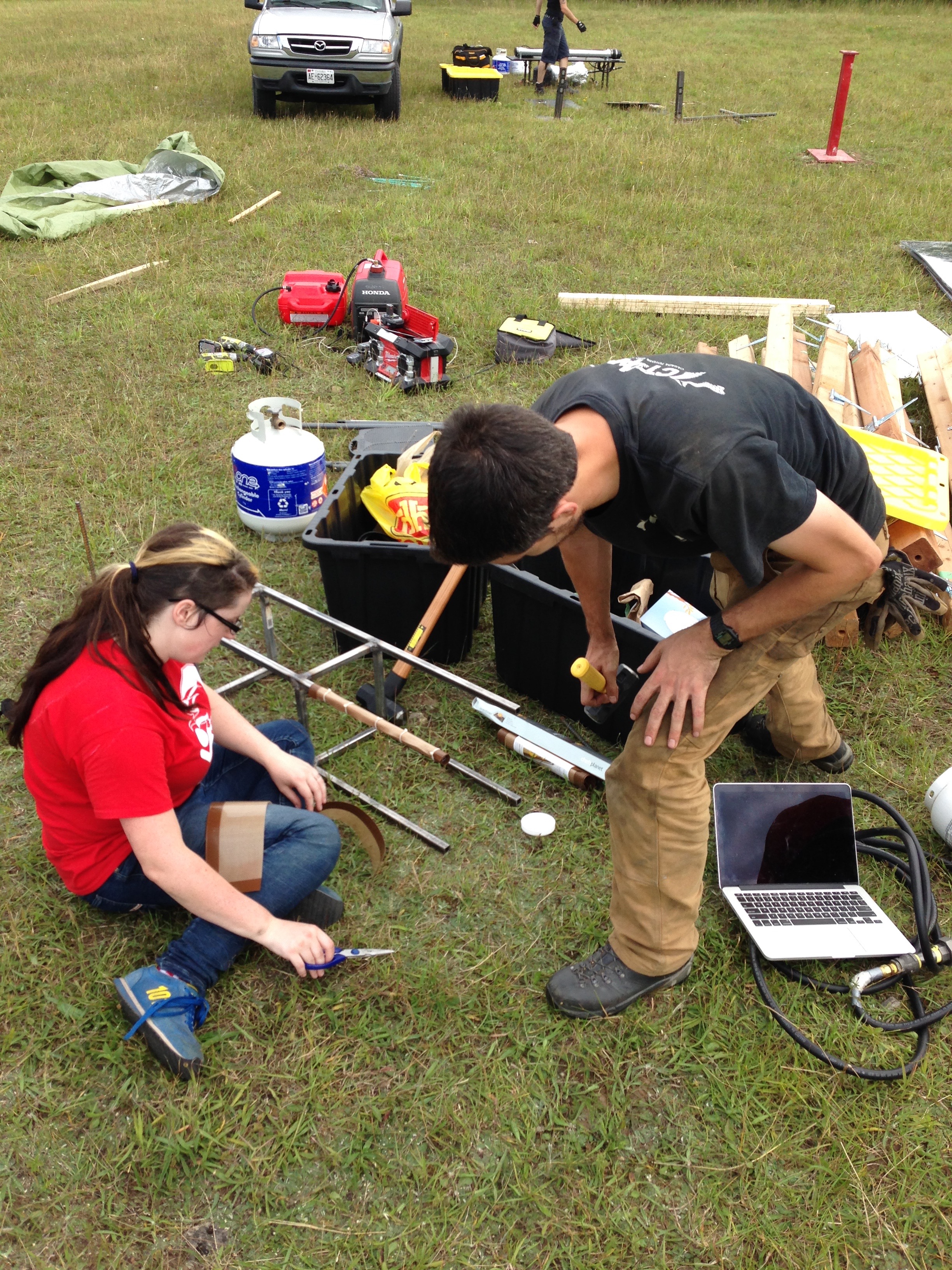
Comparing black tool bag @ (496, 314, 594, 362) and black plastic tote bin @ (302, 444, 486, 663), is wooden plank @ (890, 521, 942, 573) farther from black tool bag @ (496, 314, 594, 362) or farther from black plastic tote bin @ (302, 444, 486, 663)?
black tool bag @ (496, 314, 594, 362)

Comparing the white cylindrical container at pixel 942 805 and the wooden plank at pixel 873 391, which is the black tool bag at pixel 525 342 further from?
the white cylindrical container at pixel 942 805

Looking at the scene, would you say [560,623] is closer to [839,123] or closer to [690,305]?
[690,305]

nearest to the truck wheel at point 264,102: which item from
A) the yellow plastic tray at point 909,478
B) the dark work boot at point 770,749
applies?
the yellow plastic tray at point 909,478

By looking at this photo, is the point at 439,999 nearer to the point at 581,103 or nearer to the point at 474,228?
the point at 474,228

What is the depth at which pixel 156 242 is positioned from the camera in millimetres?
7602

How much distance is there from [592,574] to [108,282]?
589cm

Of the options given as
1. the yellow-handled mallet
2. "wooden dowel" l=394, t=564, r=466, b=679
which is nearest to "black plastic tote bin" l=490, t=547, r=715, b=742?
"wooden dowel" l=394, t=564, r=466, b=679

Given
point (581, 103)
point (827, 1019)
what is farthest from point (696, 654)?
point (581, 103)

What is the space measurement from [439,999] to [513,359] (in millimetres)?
4396

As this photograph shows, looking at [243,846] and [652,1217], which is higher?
[243,846]

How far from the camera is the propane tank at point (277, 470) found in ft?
13.1

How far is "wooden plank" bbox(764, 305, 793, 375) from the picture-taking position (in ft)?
17.0

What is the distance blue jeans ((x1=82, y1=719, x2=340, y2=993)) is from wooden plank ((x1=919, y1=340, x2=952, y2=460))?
371 centimetres

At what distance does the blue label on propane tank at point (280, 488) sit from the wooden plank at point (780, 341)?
2658mm
